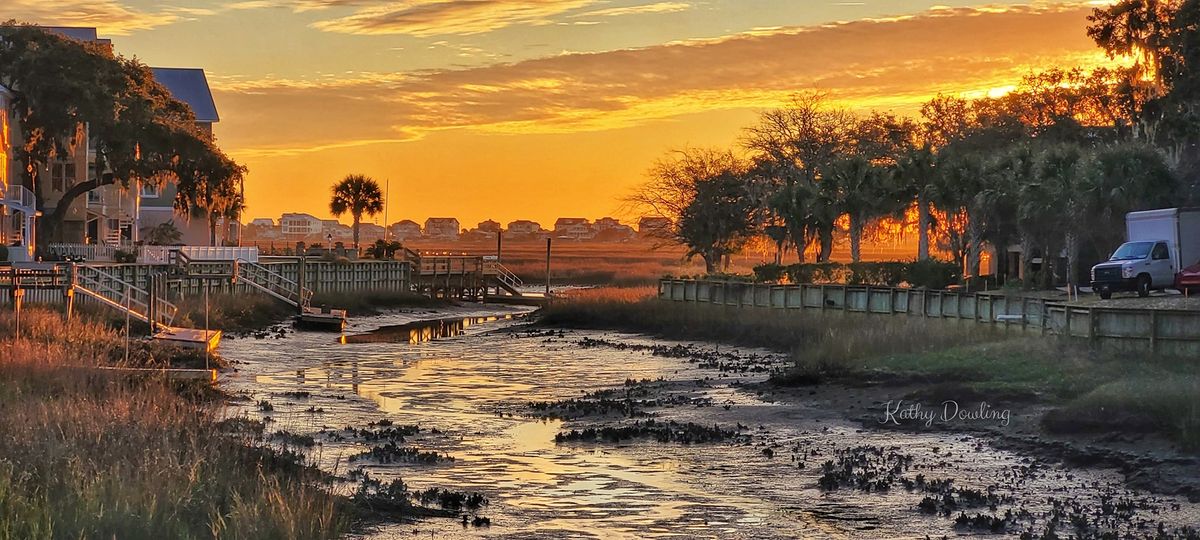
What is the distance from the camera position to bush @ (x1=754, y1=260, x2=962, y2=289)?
58.9 metres

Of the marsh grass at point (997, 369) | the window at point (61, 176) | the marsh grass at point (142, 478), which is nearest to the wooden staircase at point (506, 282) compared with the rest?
Answer: the window at point (61, 176)

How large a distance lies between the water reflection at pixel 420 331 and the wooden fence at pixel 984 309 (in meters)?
9.87

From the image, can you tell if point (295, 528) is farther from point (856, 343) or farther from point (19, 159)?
point (19, 159)

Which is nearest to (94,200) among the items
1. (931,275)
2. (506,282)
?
(506,282)

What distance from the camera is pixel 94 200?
7775 cm

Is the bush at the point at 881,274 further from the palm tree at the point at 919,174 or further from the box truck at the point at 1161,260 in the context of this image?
the box truck at the point at 1161,260

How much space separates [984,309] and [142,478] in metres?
29.3

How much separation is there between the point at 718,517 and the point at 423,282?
239 ft

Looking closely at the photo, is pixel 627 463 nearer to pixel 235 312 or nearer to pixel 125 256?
pixel 235 312

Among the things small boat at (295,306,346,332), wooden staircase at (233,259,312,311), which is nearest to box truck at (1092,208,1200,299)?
small boat at (295,306,346,332)

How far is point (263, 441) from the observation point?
74.1 ft

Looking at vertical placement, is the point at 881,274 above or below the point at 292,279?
above

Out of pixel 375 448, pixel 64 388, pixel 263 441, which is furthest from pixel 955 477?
pixel 64 388

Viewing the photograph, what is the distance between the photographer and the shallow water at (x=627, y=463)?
18.1m
